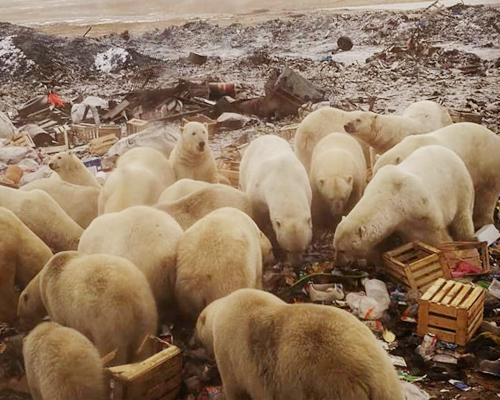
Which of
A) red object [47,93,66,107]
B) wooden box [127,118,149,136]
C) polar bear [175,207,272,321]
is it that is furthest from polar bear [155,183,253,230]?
red object [47,93,66,107]

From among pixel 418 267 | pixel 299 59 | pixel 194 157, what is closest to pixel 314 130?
pixel 194 157

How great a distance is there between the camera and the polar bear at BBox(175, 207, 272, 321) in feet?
13.0

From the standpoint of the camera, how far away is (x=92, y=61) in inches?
399

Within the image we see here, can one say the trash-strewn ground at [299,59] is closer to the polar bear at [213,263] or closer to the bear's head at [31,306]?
the polar bear at [213,263]

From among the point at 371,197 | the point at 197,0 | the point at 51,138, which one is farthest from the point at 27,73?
the point at 371,197

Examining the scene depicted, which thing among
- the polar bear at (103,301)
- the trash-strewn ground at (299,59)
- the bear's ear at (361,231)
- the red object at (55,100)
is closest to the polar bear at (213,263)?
the polar bear at (103,301)

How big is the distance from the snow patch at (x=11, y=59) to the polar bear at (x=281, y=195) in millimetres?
4823

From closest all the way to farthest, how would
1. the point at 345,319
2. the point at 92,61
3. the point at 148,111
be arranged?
the point at 345,319 < the point at 148,111 < the point at 92,61

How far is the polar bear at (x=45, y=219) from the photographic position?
5242 mm

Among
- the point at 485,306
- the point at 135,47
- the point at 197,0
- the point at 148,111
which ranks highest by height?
the point at 197,0

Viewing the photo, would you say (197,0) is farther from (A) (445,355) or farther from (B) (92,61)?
(A) (445,355)

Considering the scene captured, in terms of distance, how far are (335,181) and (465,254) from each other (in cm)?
139

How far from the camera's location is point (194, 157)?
6.84m

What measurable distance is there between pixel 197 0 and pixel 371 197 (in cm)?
428
